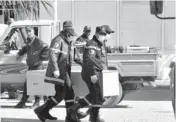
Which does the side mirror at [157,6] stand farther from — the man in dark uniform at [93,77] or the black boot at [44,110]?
the black boot at [44,110]

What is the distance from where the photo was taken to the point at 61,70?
11695 mm

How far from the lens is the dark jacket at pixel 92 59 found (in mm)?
11670

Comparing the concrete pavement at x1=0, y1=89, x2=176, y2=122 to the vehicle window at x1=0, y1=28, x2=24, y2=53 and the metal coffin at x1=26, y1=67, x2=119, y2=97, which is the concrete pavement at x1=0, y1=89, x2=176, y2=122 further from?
the vehicle window at x1=0, y1=28, x2=24, y2=53

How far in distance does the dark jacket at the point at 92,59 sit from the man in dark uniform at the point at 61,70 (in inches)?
11.5

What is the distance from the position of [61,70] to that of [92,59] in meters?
0.60

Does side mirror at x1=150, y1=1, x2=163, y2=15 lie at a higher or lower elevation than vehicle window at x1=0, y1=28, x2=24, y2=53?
higher

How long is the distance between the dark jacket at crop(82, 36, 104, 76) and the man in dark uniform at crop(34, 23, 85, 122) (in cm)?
29

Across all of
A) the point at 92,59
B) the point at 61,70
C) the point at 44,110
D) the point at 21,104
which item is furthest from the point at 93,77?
the point at 21,104

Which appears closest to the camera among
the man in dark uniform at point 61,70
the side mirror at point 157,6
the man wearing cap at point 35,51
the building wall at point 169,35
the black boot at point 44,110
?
the side mirror at point 157,6

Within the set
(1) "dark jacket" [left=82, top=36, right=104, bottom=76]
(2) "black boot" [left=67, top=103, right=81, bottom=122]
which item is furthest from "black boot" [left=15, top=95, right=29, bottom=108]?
(1) "dark jacket" [left=82, top=36, right=104, bottom=76]

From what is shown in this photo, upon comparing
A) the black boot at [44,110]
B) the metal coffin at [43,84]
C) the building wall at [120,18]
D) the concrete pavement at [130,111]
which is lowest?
the concrete pavement at [130,111]

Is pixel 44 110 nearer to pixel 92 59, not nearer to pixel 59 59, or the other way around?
pixel 59 59

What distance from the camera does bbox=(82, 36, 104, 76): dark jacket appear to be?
11670mm

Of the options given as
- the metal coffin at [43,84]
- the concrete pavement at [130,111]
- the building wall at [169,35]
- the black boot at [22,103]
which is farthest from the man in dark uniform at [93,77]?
the building wall at [169,35]
